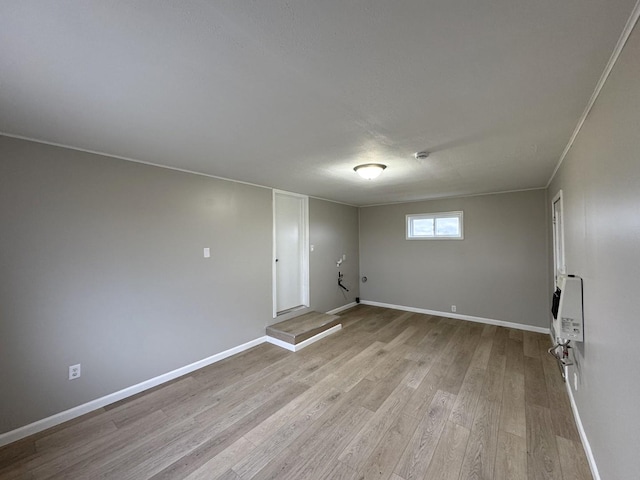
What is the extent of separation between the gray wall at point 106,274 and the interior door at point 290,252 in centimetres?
74

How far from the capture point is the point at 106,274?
2.54 metres

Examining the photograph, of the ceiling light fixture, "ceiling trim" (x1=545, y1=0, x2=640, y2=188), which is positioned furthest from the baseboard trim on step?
"ceiling trim" (x1=545, y1=0, x2=640, y2=188)

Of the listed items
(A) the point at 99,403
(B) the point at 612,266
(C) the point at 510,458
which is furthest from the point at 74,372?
(B) the point at 612,266

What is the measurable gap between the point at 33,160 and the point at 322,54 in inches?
102

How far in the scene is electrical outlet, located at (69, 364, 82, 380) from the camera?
2.33 m

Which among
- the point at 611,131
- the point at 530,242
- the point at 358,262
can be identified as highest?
the point at 611,131

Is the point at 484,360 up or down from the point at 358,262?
down

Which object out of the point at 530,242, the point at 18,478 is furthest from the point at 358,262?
the point at 18,478

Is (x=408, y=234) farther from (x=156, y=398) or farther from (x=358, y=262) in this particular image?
(x=156, y=398)

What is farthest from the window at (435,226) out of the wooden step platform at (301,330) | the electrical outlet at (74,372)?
the electrical outlet at (74,372)

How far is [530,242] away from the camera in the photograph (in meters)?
4.28

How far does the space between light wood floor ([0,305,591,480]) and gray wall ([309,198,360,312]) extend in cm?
189

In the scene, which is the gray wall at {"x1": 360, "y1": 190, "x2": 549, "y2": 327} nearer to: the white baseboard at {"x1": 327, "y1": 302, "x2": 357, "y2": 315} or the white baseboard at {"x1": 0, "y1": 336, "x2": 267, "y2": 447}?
the white baseboard at {"x1": 327, "y1": 302, "x2": 357, "y2": 315}

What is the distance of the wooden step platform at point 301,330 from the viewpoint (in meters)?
3.75
